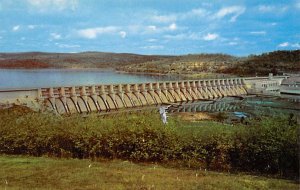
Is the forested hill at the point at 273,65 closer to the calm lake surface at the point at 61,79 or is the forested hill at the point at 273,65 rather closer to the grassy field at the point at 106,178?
the calm lake surface at the point at 61,79

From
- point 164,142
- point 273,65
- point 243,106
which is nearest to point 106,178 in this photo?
point 164,142

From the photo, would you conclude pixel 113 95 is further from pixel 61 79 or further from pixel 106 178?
pixel 61 79

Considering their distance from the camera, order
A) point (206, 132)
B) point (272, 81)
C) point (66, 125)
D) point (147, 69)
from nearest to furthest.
Answer: point (206, 132) → point (66, 125) → point (272, 81) → point (147, 69)

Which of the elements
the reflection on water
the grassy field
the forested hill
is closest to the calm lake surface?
the reflection on water

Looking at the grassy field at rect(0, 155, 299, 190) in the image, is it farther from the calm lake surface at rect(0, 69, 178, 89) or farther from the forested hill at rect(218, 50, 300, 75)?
the forested hill at rect(218, 50, 300, 75)

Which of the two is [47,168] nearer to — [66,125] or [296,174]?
[66,125]

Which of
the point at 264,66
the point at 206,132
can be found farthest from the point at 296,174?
the point at 264,66

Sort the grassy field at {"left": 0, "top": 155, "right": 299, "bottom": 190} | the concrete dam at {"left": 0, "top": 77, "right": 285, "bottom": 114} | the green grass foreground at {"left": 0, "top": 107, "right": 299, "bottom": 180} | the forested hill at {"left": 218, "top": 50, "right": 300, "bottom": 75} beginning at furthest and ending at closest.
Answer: the forested hill at {"left": 218, "top": 50, "right": 300, "bottom": 75} → the concrete dam at {"left": 0, "top": 77, "right": 285, "bottom": 114} → the green grass foreground at {"left": 0, "top": 107, "right": 299, "bottom": 180} → the grassy field at {"left": 0, "top": 155, "right": 299, "bottom": 190}
